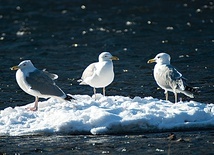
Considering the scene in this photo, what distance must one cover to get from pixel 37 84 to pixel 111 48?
27.2 ft

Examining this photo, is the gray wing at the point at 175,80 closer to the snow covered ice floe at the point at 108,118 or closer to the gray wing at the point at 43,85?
the snow covered ice floe at the point at 108,118

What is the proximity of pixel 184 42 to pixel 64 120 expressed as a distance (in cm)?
1007

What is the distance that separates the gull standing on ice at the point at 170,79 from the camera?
12.0 m

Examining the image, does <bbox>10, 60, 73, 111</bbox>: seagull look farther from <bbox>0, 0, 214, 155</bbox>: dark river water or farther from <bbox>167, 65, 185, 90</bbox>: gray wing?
<bbox>167, 65, 185, 90</bbox>: gray wing

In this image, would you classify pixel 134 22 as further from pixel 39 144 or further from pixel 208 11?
pixel 39 144

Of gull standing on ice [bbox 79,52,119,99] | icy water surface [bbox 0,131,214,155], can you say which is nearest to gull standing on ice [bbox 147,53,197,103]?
gull standing on ice [bbox 79,52,119,99]

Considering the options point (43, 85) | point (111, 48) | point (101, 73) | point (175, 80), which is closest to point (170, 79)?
point (175, 80)

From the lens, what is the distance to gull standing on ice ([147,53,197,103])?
1202 cm

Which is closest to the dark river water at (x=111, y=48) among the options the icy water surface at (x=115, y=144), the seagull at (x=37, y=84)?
the icy water surface at (x=115, y=144)

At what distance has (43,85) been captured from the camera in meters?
12.1

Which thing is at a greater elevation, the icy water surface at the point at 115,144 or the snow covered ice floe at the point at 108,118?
the snow covered ice floe at the point at 108,118

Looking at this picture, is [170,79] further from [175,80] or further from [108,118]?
[108,118]

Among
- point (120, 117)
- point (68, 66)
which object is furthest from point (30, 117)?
point (68, 66)

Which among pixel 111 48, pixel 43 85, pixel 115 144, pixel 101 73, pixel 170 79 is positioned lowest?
pixel 115 144
